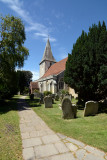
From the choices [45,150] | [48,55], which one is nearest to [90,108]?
[45,150]

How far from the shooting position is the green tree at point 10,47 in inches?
469

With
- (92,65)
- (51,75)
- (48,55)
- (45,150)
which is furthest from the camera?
(48,55)

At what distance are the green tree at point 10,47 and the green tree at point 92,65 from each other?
7114mm

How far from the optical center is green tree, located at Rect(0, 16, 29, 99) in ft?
39.1

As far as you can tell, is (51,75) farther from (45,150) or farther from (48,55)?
(45,150)

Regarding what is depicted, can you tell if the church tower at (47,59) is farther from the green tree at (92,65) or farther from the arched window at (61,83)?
the green tree at (92,65)

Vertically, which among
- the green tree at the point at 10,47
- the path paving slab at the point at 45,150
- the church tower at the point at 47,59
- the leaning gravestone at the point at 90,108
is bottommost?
the path paving slab at the point at 45,150

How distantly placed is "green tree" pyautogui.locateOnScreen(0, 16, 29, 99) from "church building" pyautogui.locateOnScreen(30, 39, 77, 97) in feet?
33.8

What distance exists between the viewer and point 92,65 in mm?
8867

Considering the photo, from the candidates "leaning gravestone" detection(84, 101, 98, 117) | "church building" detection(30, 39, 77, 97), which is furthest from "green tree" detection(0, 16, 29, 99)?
"church building" detection(30, 39, 77, 97)

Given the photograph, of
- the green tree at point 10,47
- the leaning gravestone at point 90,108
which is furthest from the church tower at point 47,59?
the leaning gravestone at point 90,108

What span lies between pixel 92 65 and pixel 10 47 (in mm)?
9333

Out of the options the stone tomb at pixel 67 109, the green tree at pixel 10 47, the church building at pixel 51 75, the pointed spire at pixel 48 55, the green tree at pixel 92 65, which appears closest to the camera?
the stone tomb at pixel 67 109

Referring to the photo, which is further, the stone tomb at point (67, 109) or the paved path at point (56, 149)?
the stone tomb at point (67, 109)
